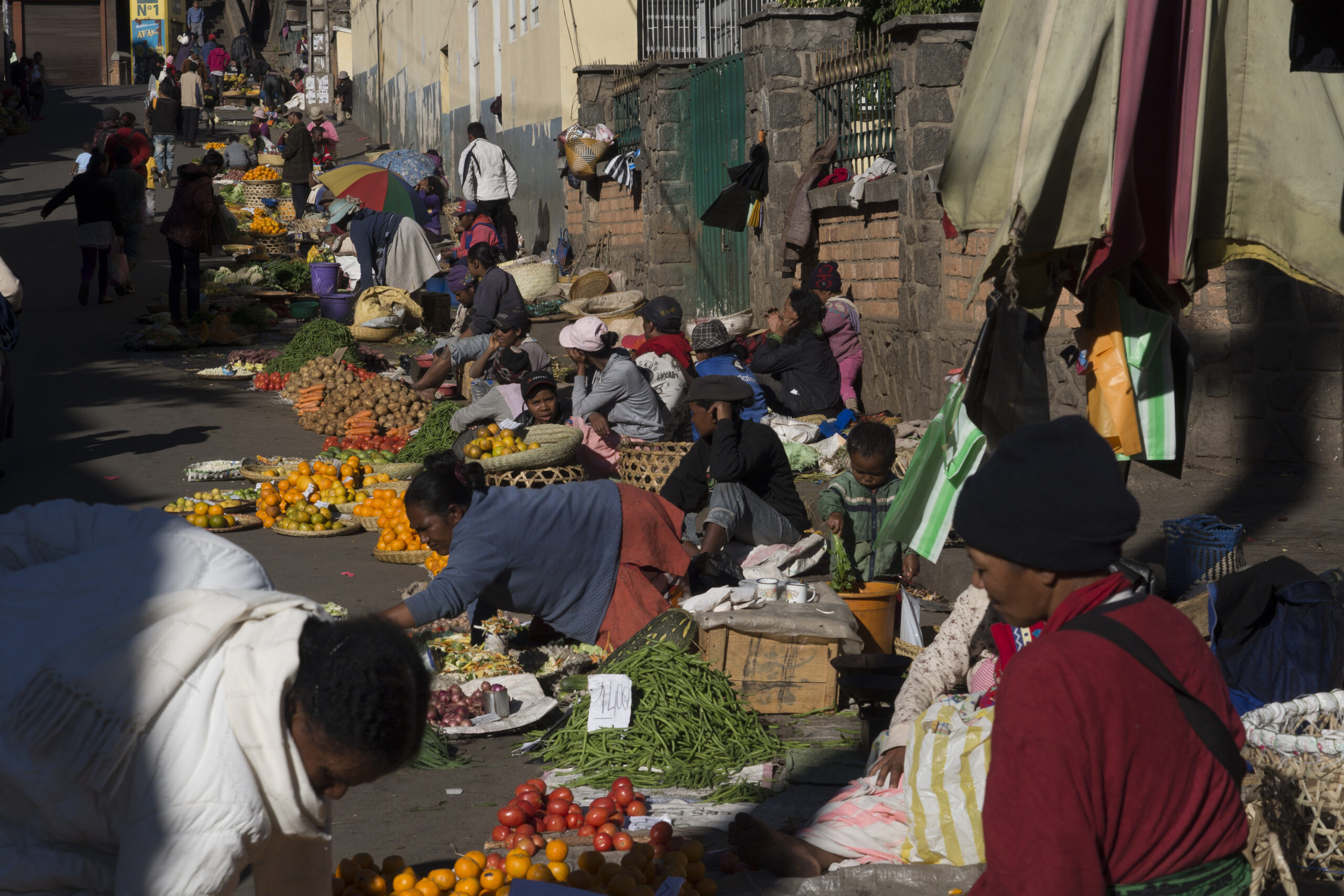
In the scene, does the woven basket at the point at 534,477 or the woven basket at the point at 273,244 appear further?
the woven basket at the point at 273,244

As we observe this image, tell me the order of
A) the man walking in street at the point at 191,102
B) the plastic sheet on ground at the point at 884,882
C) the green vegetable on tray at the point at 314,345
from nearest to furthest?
the plastic sheet on ground at the point at 884,882, the green vegetable on tray at the point at 314,345, the man walking in street at the point at 191,102

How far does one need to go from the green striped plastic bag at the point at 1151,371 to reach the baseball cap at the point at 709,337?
6.18 metres

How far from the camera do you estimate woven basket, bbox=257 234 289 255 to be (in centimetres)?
1847

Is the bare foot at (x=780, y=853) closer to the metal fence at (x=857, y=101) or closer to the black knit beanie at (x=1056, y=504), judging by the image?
the black knit beanie at (x=1056, y=504)

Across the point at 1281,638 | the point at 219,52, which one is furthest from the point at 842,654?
the point at 219,52

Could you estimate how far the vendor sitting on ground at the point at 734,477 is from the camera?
660 centimetres

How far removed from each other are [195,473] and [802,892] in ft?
23.7

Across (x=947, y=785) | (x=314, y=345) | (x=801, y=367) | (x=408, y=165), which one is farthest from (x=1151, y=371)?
(x=408, y=165)

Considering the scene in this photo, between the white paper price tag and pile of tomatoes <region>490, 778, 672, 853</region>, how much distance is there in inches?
14.8

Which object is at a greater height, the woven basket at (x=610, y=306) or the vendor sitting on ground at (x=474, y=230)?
the vendor sitting on ground at (x=474, y=230)

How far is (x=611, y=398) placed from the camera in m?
8.47

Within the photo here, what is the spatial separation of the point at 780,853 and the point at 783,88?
9311 mm

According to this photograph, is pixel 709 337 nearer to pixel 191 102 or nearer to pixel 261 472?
pixel 261 472

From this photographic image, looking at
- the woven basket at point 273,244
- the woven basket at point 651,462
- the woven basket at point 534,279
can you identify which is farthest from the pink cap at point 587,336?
the woven basket at point 273,244
